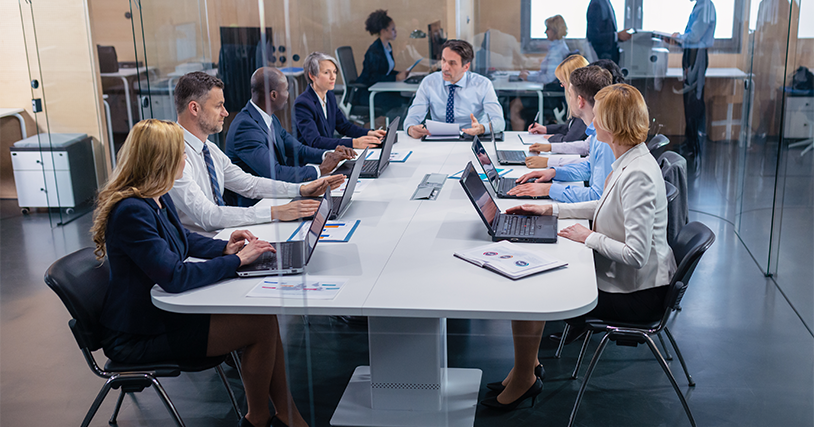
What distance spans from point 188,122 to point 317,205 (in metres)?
0.85

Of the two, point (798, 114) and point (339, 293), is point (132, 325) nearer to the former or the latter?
point (339, 293)

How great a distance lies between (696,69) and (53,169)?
5179 mm

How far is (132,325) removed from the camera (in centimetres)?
215

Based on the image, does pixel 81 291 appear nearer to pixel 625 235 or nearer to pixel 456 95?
pixel 625 235

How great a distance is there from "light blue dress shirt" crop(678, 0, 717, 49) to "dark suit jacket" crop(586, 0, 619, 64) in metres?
0.58

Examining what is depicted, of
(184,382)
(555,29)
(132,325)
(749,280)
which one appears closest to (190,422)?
(184,382)

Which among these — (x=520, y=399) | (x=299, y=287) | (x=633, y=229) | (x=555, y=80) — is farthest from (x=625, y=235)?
(x=555, y=80)

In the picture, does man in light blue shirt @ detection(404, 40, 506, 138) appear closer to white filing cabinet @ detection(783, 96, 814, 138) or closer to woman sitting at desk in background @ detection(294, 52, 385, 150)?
woman sitting at desk in background @ detection(294, 52, 385, 150)

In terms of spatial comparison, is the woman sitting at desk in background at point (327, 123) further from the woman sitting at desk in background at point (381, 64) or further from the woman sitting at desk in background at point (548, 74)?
the woman sitting at desk in background at point (548, 74)

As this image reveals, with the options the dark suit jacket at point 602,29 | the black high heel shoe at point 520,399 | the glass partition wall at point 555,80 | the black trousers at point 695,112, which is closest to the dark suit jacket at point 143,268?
the glass partition wall at point 555,80

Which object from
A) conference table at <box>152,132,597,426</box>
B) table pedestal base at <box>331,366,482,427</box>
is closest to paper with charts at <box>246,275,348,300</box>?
conference table at <box>152,132,597,426</box>

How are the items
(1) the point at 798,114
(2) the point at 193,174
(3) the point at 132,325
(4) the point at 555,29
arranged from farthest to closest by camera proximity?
(4) the point at 555,29 < (1) the point at 798,114 < (2) the point at 193,174 < (3) the point at 132,325

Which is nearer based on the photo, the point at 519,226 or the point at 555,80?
the point at 519,226

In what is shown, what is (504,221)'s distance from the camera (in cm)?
262
